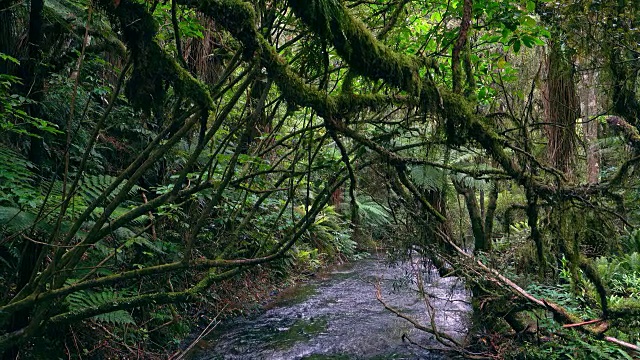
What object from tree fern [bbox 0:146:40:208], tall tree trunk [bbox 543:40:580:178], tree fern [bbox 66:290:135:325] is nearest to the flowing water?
tree fern [bbox 66:290:135:325]

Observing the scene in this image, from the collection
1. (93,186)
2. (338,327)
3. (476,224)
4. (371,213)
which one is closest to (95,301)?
→ (93,186)

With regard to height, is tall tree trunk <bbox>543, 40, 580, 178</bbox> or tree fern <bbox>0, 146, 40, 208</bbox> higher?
tall tree trunk <bbox>543, 40, 580, 178</bbox>

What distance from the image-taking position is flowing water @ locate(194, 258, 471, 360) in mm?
5223

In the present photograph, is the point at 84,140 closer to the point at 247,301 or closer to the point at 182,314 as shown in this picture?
the point at 182,314

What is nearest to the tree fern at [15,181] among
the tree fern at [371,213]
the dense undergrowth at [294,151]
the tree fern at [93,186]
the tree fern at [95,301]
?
the dense undergrowth at [294,151]

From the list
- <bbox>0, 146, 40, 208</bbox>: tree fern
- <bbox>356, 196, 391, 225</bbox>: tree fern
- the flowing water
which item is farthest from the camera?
<bbox>356, 196, 391, 225</bbox>: tree fern

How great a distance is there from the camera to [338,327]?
6137 millimetres

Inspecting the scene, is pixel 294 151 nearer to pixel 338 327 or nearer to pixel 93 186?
pixel 93 186

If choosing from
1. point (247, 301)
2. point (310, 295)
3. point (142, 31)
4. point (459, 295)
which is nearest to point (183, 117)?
point (142, 31)

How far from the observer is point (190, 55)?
5.99 meters

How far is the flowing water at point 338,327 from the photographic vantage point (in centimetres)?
522

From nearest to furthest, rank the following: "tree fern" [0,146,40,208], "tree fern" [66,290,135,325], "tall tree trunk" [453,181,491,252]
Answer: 1. "tree fern" [0,146,40,208]
2. "tree fern" [66,290,135,325]
3. "tall tree trunk" [453,181,491,252]

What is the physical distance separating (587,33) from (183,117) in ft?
11.0

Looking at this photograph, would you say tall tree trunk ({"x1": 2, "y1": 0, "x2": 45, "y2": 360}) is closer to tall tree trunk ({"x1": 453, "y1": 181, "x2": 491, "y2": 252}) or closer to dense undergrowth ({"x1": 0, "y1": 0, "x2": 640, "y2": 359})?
dense undergrowth ({"x1": 0, "y1": 0, "x2": 640, "y2": 359})
